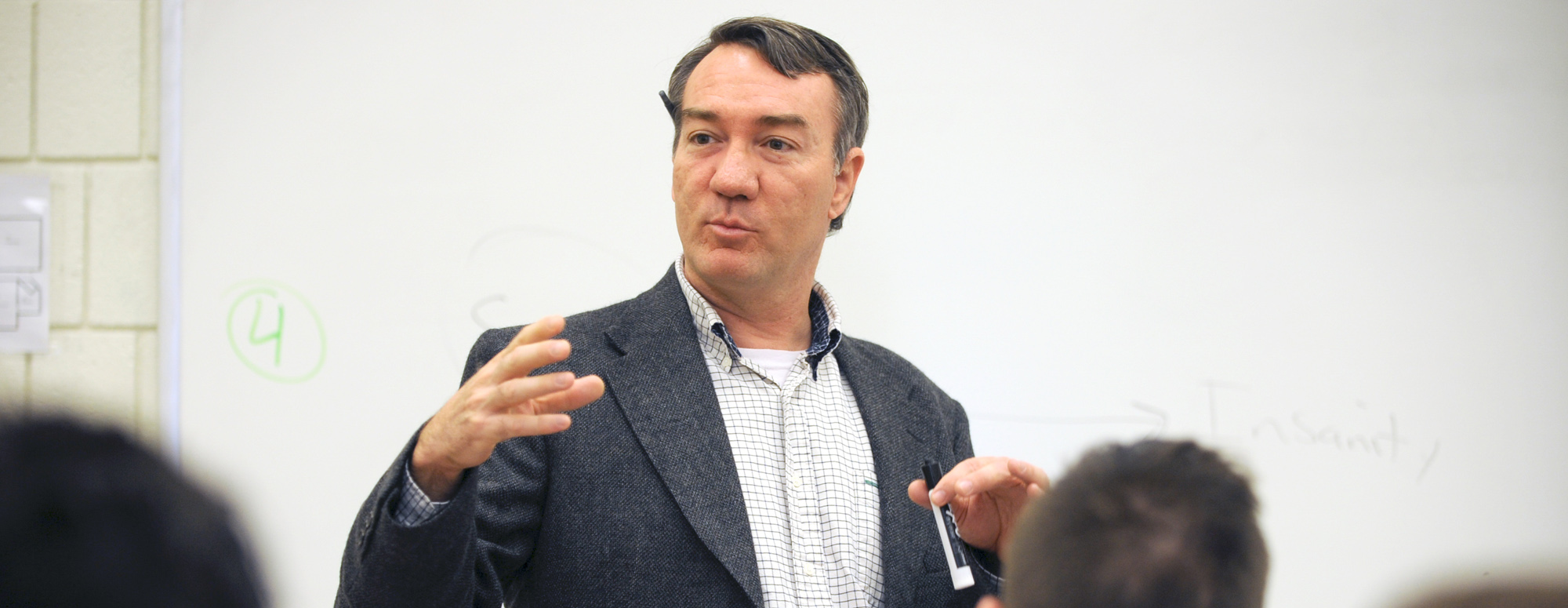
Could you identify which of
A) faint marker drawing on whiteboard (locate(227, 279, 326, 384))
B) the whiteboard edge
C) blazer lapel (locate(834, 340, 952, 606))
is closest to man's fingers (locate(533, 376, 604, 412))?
blazer lapel (locate(834, 340, 952, 606))

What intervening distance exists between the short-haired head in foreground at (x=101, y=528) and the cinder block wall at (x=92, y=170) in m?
1.51

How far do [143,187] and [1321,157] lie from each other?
2.11 m

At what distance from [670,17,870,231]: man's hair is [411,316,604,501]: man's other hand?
56 centimetres

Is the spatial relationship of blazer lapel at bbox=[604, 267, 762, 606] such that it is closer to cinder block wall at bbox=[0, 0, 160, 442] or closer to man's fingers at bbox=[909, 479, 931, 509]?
man's fingers at bbox=[909, 479, 931, 509]

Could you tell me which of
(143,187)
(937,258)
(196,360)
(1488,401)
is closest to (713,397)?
(937,258)

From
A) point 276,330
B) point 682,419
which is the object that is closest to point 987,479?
point 682,419

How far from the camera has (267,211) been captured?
A: 1705mm

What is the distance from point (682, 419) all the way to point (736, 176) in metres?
0.32

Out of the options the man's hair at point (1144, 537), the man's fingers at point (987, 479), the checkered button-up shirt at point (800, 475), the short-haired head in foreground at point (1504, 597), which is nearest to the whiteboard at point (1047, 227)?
the checkered button-up shirt at point (800, 475)

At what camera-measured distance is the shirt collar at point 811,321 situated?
1248 mm

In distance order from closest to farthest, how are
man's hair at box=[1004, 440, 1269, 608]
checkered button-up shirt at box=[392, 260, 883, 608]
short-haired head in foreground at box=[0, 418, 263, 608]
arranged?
1. short-haired head in foreground at box=[0, 418, 263, 608]
2. man's hair at box=[1004, 440, 1269, 608]
3. checkered button-up shirt at box=[392, 260, 883, 608]

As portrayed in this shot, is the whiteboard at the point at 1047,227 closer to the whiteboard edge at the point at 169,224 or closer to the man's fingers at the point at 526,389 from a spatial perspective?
the whiteboard edge at the point at 169,224

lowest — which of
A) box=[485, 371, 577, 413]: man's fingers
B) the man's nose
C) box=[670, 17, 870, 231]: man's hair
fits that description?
box=[485, 371, 577, 413]: man's fingers

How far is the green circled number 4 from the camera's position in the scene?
5.59 ft
